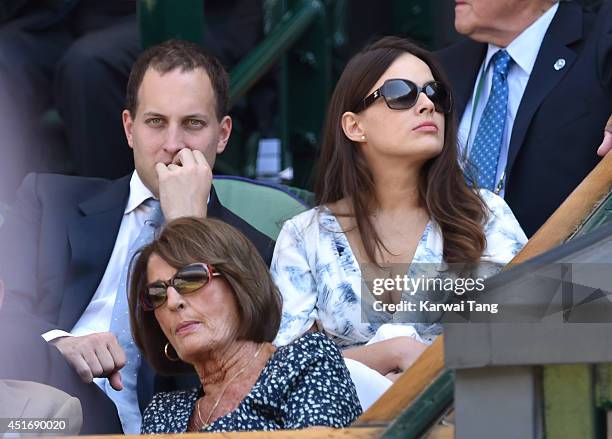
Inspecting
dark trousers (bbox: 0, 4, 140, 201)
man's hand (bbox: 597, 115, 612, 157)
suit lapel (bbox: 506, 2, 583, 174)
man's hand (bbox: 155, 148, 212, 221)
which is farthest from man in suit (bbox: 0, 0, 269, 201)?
man's hand (bbox: 597, 115, 612, 157)

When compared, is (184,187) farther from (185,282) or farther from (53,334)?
(185,282)

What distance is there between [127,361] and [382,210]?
30.4 inches

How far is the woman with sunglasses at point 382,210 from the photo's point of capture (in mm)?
3271

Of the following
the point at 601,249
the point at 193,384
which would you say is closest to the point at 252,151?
the point at 193,384

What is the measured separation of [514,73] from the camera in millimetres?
4098

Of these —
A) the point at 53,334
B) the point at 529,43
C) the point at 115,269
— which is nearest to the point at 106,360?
the point at 53,334

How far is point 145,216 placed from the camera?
3.73 meters

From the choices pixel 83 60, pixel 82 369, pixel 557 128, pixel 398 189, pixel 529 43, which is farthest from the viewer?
pixel 83 60

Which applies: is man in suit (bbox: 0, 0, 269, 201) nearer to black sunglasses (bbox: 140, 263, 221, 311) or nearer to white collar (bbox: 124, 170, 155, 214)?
white collar (bbox: 124, 170, 155, 214)

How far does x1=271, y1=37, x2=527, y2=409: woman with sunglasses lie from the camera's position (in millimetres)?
3271

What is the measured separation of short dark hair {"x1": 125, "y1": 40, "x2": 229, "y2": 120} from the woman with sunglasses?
42 centimetres

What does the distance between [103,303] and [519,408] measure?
1973 millimetres
